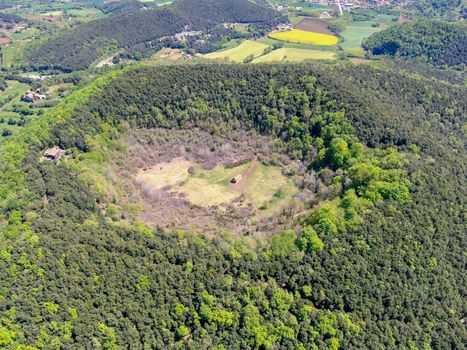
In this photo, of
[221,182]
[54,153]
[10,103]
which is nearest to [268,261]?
[221,182]

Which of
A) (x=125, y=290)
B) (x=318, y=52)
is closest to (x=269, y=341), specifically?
(x=125, y=290)

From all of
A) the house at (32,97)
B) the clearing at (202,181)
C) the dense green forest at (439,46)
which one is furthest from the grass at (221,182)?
the dense green forest at (439,46)

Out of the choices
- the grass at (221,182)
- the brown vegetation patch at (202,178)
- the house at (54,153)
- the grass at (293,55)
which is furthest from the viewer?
the grass at (293,55)

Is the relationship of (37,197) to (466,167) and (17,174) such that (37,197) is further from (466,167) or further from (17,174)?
(466,167)

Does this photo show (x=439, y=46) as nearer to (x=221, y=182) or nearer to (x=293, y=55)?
(x=293, y=55)

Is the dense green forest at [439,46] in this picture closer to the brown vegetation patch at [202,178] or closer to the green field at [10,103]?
the brown vegetation patch at [202,178]
